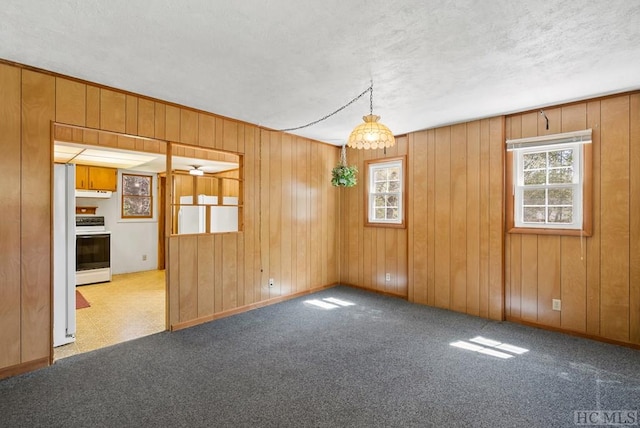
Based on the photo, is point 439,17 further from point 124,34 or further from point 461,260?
point 461,260

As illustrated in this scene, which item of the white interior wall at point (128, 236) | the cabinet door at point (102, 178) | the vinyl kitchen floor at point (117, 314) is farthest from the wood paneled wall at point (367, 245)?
the cabinet door at point (102, 178)

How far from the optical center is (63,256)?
3047 millimetres

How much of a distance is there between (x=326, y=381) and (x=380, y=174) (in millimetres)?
3510

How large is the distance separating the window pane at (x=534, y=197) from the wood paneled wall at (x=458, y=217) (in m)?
0.26

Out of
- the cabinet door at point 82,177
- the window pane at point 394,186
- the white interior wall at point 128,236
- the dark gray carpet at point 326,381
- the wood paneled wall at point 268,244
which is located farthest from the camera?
the white interior wall at point 128,236

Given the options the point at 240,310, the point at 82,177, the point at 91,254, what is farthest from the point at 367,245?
the point at 82,177

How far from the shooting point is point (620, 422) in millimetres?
1983

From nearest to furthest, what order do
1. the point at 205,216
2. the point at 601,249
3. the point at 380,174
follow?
the point at 601,249, the point at 205,216, the point at 380,174

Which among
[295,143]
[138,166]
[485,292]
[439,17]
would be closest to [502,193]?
[485,292]

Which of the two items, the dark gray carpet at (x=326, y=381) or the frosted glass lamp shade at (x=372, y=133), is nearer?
the dark gray carpet at (x=326, y=381)

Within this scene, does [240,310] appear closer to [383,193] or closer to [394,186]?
[383,193]

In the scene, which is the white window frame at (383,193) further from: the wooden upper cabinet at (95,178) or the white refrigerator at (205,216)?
the wooden upper cabinet at (95,178)

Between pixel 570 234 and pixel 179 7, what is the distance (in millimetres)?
4103

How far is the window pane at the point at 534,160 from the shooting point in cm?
362
